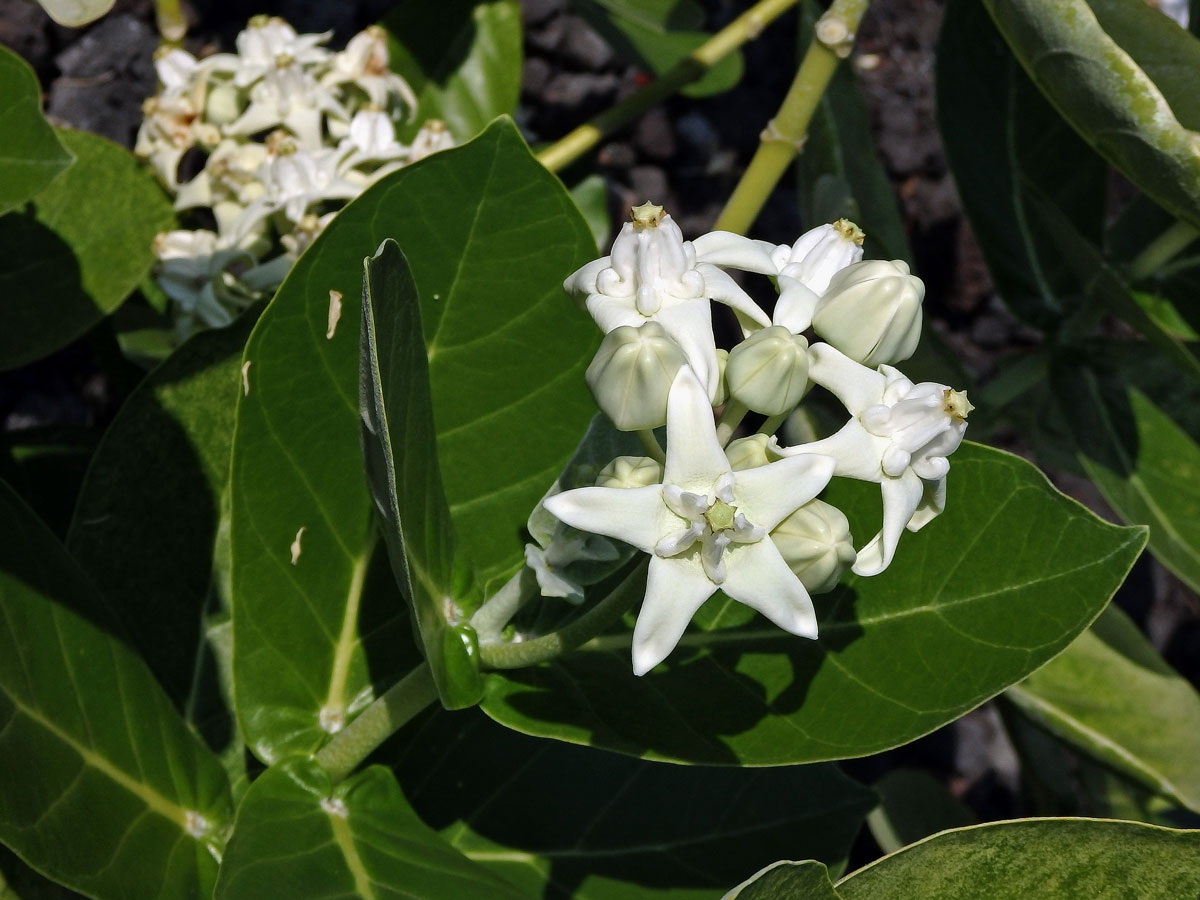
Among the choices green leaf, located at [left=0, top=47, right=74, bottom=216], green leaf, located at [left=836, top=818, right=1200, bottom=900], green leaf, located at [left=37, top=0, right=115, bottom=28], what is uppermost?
green leaf, located at [left=37, top=0, right=115, bottom=28]

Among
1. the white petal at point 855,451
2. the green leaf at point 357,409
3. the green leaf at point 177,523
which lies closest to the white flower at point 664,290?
the white petal at point 855,451

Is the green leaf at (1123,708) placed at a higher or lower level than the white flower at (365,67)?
lower

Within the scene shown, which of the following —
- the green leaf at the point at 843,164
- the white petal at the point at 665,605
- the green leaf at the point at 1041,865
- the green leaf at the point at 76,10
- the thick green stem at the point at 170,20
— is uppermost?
the white petal at the point at 665,605

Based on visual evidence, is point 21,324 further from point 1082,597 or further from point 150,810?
point 1082,597

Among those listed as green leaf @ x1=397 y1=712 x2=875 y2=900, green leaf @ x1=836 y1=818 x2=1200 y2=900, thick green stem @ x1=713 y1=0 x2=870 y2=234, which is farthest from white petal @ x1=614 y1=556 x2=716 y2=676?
green leaf @ x1=397 y1=712 x2=875 y2=900

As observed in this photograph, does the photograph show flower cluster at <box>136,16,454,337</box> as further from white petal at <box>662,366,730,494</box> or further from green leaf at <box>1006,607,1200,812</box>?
green leaf at <box>1006,607,1200,812</box>

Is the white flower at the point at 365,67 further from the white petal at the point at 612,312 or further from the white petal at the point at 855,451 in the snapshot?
the white petal at the point at 855,451
